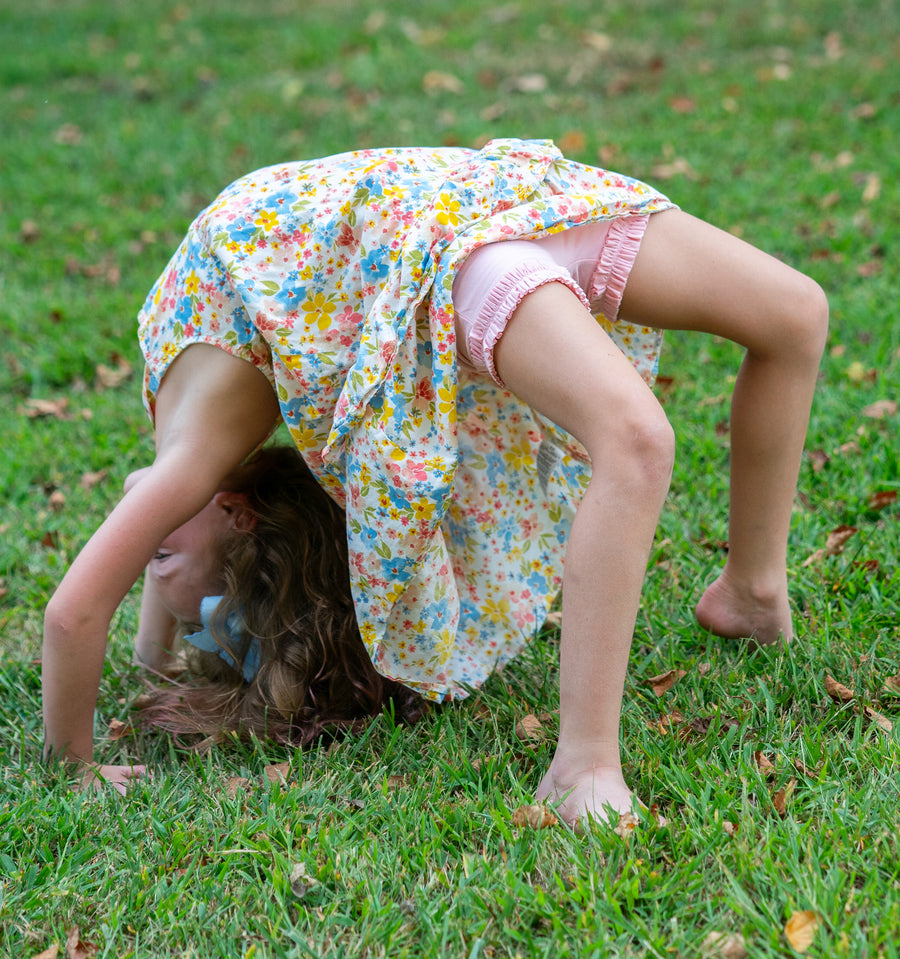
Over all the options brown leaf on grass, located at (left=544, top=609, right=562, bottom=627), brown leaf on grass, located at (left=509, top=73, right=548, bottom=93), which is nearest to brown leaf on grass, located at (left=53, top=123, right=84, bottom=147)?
brown leaf on grass, located at (left=509, top=73, right=548, bottom=93)

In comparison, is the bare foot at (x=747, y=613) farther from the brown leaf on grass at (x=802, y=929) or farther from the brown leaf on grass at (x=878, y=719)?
the brown leaf on grass at (x=802, y=929)

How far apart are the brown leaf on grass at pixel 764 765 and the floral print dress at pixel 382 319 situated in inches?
25.8

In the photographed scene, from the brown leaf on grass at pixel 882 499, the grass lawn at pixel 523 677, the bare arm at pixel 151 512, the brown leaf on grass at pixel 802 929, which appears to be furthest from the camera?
the brown leaf on grass at pixel 882 499

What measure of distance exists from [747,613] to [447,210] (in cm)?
106

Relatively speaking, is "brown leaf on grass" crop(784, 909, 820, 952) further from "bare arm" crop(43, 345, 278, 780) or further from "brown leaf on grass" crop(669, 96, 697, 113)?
"brown leaf on grass" crop(669, 96, 697, 113)

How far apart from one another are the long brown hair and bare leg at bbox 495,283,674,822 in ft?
2.02

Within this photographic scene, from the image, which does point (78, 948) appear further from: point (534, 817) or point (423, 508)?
point (423, 508)

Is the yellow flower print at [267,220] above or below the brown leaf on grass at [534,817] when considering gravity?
above

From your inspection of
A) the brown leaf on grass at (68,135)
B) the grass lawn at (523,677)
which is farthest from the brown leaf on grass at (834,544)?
the brown leaf on grass at (68,135)

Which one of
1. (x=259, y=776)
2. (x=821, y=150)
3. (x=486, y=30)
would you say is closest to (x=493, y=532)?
(x=259, y=776)

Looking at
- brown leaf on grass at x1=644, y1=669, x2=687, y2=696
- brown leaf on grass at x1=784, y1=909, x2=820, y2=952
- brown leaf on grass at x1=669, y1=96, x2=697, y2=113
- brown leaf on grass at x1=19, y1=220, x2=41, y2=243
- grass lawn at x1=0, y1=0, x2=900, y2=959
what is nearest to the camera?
brown leaf on grass at x1=784, y1=909, x2=820, y2=952

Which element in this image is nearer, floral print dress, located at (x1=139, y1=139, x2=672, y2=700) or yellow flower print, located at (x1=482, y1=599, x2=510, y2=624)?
floral print dress, located at (x1=139, y1=139, x2=672, y2=700)

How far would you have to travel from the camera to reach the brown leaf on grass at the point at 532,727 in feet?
7.38

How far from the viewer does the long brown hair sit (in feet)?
8.01
